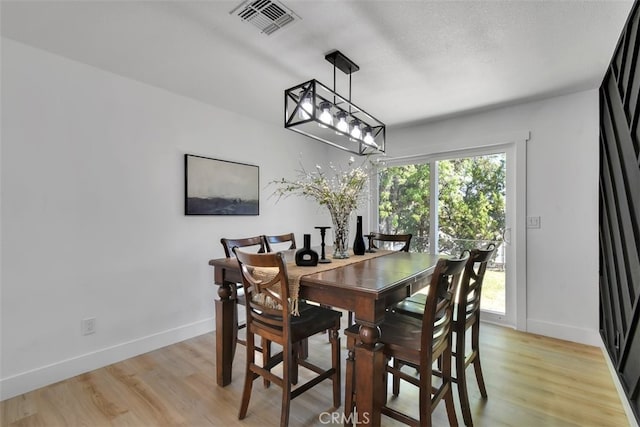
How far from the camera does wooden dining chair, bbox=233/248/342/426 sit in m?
1.55

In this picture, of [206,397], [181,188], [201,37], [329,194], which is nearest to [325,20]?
[201,37]

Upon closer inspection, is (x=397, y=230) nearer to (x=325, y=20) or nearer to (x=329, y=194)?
(x=329, y=194)

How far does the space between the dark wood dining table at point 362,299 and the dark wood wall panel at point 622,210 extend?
1.13 metres

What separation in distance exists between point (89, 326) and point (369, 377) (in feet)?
7.18

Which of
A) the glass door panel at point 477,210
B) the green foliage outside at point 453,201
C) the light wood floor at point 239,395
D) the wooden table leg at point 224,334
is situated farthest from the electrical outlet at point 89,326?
the glass door panel at point 477,210

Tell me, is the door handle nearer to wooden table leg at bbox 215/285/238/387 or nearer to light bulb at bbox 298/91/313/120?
light bulb at bbox 298/91/313/120

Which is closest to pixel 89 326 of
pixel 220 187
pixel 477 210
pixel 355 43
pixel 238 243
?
pixel 238 243

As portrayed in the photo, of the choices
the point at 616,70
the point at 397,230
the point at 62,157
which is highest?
the point at 616,70

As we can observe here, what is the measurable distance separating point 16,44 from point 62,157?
29.5 inches

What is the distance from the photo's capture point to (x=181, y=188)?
9.53 feet

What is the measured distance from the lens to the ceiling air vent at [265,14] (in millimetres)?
1627

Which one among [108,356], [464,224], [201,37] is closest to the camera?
[201,37]

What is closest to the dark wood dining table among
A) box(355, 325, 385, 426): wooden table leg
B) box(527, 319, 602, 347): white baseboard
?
box(355, 325, 385, 426): wooden table leg

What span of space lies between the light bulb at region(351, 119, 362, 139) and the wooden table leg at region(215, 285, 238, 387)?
1461mm
